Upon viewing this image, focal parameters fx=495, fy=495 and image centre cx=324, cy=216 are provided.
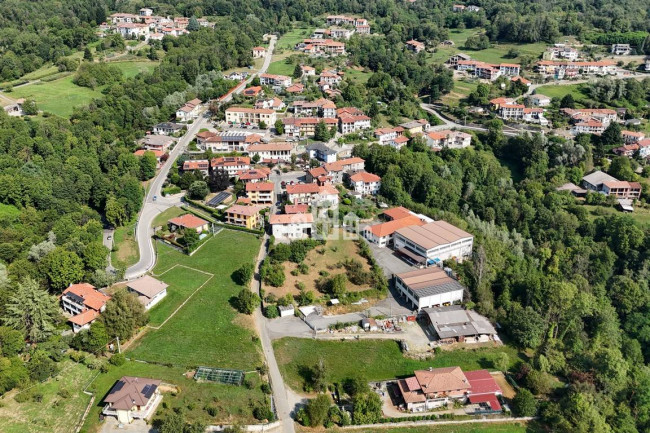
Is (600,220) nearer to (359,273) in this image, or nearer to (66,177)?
(359,273)

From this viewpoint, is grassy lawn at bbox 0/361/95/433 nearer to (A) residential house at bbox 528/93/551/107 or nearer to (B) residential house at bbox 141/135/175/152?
(B) residential house at bbox 141/135/175/152

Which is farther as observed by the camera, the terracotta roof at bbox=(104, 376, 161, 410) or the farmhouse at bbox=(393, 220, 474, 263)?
the farmhouse at bbox=(393, 220, 474, 263)

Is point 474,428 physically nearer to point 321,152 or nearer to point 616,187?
point 321,152

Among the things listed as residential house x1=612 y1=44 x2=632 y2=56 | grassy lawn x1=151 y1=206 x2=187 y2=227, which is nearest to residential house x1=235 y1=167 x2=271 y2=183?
grassy lawn x1=151 y1=206 x2=187 y2=227

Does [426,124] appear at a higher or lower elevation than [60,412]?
higher

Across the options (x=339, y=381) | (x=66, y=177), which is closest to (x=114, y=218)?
(x=66, y=177)

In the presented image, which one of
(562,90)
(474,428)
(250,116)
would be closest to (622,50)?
(562,90)
